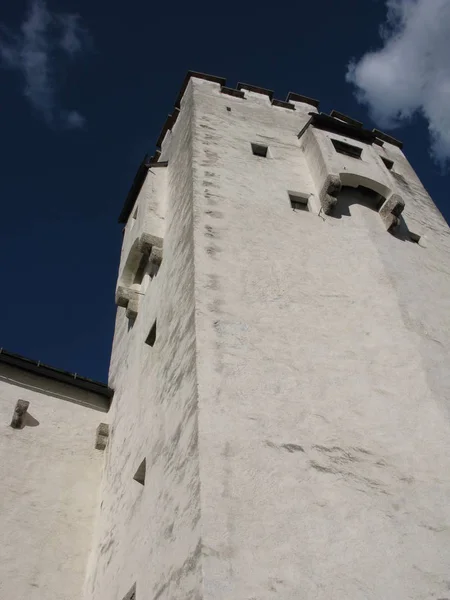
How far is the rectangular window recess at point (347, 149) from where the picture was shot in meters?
11.2

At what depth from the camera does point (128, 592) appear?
6.25m

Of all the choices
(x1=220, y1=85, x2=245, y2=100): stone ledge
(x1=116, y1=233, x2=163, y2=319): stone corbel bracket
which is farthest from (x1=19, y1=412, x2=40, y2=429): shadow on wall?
(x1=220, y1=85, x2=245, y2=100): stone ledge

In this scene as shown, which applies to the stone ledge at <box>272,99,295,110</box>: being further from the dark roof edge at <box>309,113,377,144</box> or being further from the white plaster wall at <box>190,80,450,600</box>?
the white plaster wall at <box>190,80,450,600</box>

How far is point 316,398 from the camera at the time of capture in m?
6.31

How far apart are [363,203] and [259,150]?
7.89 ft

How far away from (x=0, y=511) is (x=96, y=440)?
6.57 feet

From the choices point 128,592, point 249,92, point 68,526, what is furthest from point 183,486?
point 249,92

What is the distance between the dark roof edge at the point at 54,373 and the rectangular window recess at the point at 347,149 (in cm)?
611

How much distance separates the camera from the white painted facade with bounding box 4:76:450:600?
5.02 m

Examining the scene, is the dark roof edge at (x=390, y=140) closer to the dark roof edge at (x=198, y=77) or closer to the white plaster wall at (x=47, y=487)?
the dark roof edge at (x=198, y=77)

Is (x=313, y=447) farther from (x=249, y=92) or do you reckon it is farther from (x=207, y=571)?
(x=249, y=92)

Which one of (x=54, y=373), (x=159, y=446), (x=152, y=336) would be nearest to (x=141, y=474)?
(x=159, y=446)

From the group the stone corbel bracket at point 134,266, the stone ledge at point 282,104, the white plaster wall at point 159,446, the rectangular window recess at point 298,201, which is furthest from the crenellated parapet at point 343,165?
the stone corbel bracket at point 134,266

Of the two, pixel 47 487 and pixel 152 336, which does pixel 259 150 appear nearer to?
pixel 152 336
